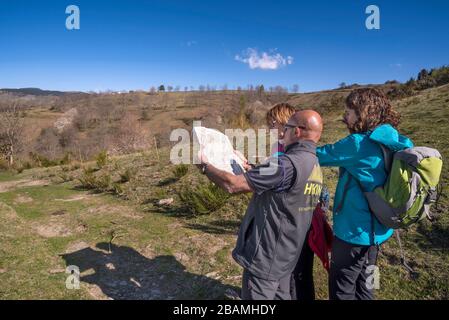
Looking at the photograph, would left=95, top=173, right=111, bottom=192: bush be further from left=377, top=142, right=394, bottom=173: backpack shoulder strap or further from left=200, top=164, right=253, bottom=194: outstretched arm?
left=377, top=142, right=394, bottom=173: backpack shoulder strap

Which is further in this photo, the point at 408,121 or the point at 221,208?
the point at 408,121

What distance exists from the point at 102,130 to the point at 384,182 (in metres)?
52.6

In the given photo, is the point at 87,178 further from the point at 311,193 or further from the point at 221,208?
the point at 311,193

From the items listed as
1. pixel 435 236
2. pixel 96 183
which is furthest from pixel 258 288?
pixel 96 183

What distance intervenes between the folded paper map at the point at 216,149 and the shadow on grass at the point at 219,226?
2.86 metres

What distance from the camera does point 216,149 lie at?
1.93 metres

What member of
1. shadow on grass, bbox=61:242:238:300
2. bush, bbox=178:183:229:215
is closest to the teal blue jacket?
shadow on grass, bbox=61:242:238:300

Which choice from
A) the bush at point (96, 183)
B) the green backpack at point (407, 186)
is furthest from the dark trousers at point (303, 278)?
the bush at point (96, 183)

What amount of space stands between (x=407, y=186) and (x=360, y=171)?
272 mm

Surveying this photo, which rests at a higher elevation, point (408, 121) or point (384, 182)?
point (408, 121)

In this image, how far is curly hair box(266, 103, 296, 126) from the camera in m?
2.45

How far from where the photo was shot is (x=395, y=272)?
11.2 ft

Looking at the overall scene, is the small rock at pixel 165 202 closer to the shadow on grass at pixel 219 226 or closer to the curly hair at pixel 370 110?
the shadow on grass at pixel 219 226
